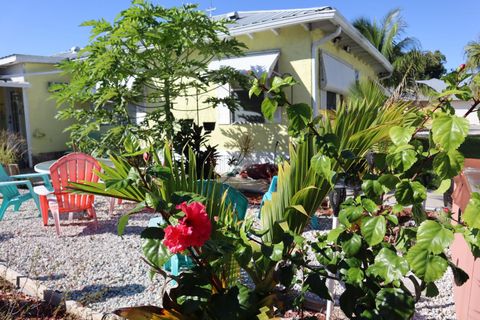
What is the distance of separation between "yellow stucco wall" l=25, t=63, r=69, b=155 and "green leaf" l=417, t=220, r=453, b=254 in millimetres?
14944

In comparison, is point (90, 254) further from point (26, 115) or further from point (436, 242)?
point (26, 115)

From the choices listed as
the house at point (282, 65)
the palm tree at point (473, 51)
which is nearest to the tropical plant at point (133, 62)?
the house at point (282, 65)

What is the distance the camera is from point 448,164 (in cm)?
148

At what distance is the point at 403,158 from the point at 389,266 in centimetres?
49

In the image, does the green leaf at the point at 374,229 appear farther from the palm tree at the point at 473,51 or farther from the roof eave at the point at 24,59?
the palm tree at the point at 473,51

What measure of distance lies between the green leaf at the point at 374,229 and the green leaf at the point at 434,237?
174mm

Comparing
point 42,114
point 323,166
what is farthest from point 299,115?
point 42,114

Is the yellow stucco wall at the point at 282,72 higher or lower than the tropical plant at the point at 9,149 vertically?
higher

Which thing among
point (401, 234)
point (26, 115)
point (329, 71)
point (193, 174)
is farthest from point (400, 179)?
point (26, 115)

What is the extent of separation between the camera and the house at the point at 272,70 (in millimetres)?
9797

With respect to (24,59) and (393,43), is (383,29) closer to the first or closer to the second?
(393,43)

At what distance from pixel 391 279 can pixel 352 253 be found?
0.71 ft

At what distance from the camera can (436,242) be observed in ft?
4.61

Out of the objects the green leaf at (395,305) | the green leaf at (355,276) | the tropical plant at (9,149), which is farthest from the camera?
the tropical plant at (9,149)
